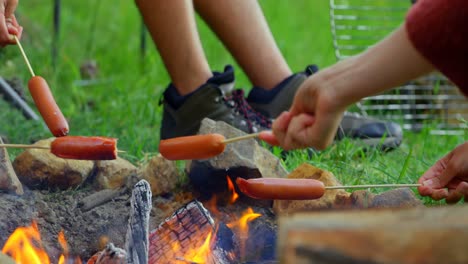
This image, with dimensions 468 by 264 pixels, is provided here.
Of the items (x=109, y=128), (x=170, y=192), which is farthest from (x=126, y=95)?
(x=170, y=192)

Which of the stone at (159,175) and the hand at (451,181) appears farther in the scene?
the stone at (159,175)

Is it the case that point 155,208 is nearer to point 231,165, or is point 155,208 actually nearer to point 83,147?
point 231,165

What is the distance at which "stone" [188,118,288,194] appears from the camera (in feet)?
8.69

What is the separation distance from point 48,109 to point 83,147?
0.74 feet

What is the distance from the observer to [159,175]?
8.73 feet

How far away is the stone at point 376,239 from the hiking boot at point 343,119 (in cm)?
207

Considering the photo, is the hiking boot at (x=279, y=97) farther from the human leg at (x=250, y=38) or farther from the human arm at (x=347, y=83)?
the human arm at (x=347, y=83)

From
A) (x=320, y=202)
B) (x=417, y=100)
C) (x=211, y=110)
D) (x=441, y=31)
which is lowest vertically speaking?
(x=417, y=100)

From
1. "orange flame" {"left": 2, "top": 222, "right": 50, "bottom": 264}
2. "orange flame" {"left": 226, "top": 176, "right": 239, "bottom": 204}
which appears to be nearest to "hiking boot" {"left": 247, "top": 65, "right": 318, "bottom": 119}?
"orange flame" {"left": 226, "top": 176, "right": 239, "bottom": 204}

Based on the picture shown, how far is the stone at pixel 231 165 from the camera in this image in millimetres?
2648

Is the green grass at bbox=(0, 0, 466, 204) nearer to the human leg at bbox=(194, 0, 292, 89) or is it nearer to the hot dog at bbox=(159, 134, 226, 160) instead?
the human leg at bbox=(194, 0, 292, 89)

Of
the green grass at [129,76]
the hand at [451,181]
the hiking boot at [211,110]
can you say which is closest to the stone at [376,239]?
the hand at [451,181]

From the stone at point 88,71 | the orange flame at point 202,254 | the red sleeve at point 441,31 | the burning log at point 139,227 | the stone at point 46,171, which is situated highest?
the red sleeve at point 441,31

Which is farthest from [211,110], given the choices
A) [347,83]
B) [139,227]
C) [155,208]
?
[347,83]
